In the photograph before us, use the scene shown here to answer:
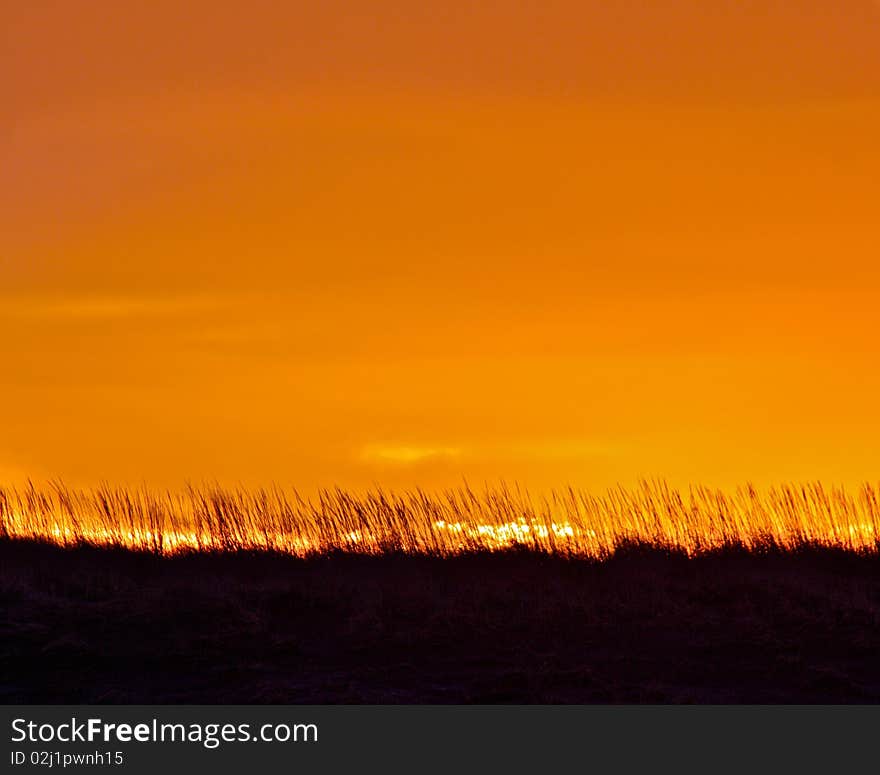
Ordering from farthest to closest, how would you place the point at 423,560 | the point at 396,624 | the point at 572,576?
the point at 423,560 < the point at 572,576 < the point at 396,624

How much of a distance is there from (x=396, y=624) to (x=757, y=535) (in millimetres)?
5944

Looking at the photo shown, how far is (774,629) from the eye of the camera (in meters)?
12.4

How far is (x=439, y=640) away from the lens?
1220 centimetres

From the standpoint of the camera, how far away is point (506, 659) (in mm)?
11758

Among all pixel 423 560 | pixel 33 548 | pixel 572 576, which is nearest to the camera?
pixel 572 576

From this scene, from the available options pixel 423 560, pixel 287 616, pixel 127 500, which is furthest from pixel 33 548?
pixel 287 616

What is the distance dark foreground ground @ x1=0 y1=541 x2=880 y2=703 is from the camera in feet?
36.9

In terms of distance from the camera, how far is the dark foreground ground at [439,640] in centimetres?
1123
